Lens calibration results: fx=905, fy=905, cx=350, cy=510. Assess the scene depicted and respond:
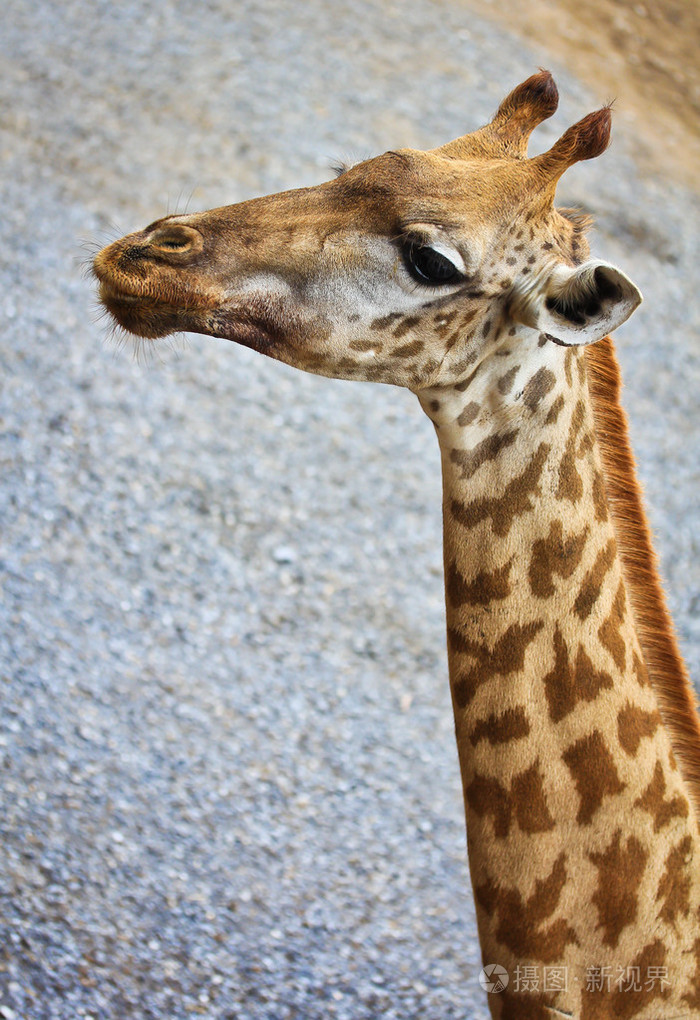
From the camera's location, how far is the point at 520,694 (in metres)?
2.00

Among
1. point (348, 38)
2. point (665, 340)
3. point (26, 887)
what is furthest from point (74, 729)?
point (348, 38)

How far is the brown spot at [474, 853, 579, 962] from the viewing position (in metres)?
1.98

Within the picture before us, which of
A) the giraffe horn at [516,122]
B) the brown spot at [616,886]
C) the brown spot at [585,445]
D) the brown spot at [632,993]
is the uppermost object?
the giraffe horn at [516,122]

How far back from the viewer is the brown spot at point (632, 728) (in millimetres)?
1997

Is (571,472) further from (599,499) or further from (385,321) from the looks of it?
(385,321)

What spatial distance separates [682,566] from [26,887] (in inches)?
154

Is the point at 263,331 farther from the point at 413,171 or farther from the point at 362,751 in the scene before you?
the point at 362,751

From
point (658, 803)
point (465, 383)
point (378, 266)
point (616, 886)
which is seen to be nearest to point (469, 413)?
point (465, 383)

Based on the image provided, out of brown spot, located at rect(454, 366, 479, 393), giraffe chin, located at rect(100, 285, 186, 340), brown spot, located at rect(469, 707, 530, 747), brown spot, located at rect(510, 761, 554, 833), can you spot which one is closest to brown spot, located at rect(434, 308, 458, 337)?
brown spot, located at rect(454, 366, 479, 393)

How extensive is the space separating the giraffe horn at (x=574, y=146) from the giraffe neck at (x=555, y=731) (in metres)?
0.38

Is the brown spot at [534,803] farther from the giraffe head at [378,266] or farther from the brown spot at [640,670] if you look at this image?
the giraffe head at [378,266]

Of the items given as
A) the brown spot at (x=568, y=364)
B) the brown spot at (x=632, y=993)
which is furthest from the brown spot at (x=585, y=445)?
the brown spot at (x=632, y=993)

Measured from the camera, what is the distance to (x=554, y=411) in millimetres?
2012

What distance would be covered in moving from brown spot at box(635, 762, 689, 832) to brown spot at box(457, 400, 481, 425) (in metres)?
0.88
